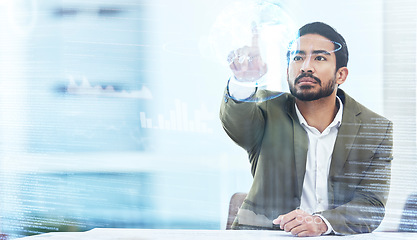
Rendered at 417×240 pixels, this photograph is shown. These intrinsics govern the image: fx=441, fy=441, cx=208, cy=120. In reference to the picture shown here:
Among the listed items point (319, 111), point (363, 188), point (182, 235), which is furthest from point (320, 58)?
point (182, 235)

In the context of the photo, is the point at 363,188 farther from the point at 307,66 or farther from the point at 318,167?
the point at 307,66

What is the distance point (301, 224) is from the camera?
130 centimetres

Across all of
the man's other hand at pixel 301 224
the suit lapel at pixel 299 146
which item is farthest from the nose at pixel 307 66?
the man's other hand at pixel 301 224

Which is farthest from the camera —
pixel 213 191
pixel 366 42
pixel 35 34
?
pixel 35 34

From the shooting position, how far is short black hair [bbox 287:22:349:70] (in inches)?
49.2

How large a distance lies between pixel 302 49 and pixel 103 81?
2.13ft

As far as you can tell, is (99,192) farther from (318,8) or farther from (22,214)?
(318,8)

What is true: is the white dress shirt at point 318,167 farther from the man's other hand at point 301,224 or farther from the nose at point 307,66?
the nose at point 307,66

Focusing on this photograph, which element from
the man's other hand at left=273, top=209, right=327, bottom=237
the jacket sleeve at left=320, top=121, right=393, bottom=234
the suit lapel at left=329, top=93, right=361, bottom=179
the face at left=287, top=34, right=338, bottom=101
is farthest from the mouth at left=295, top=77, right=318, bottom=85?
the man's other hand at left=273, top=209, right=327, bottom=237

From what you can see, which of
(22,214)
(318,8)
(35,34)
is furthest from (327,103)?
(22,214)

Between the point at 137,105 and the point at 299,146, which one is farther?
the point at 137,105

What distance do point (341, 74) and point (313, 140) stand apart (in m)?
0.21

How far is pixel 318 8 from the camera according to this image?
1285 mm

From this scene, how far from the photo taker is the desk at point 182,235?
1.27 m
